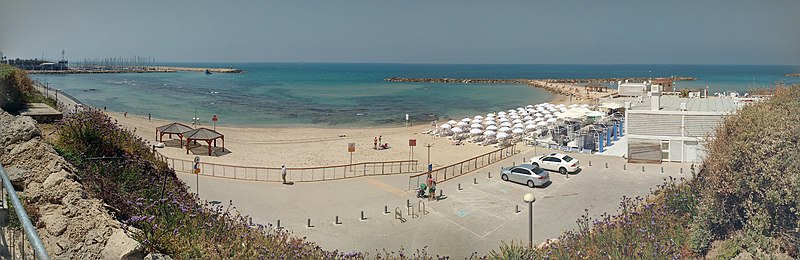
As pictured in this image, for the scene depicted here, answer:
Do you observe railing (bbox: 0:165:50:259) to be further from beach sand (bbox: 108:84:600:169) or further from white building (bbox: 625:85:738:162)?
white building (bbox: 625:85:738:162)

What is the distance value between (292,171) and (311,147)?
9015 millimetres

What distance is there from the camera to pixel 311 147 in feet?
103

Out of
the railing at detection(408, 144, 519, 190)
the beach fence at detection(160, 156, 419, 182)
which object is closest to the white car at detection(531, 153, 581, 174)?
the railing at detection(408, 144, 519, 190)

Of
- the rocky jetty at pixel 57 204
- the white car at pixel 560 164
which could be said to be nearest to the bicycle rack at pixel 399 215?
the white car at pixel 560 164

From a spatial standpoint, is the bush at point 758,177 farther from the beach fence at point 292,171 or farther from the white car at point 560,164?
the beach fence at point 292,171

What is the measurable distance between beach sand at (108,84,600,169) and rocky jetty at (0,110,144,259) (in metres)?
18.4

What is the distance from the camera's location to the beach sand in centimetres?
2620

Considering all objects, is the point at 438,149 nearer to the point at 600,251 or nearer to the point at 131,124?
the point at 600,251

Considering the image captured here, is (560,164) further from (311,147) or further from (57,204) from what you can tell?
(57,204)

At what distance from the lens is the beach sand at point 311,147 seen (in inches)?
1032

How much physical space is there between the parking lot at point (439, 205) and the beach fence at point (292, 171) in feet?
4.35

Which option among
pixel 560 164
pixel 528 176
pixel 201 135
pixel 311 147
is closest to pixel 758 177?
pixel 528 176

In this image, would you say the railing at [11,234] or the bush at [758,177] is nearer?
the railing at [11,234]

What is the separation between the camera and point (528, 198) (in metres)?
9.69
